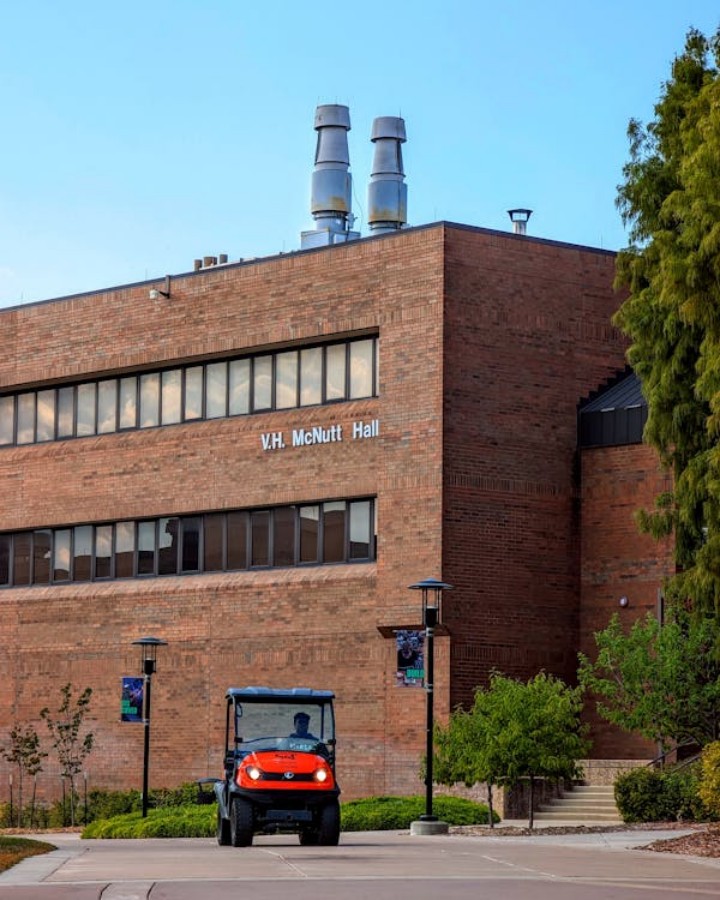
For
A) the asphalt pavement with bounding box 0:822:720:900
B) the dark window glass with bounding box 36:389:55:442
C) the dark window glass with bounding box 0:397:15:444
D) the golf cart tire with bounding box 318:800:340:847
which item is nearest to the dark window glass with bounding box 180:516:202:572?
the dark window glass with bounding box 36:389:55:442

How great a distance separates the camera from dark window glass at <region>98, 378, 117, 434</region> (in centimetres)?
4966

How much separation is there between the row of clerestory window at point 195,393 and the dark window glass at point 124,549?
2502 mm

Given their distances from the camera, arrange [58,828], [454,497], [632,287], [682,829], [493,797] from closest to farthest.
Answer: [682,829] → [632,287] → [493,797] → [454,497] → [58,828]

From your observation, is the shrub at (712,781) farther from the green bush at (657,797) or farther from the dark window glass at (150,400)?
the dark window glass at (150,400)

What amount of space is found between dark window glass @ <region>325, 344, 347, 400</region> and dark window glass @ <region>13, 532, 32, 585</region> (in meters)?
11.1

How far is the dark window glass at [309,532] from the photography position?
44.6m

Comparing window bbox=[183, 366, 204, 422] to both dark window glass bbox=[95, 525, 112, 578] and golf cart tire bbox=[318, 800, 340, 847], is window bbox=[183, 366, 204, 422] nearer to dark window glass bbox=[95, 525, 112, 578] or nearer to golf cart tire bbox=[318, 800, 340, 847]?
dark window glass bbox=[95, 525, 112, 578]

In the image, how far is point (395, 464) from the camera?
42.2 m

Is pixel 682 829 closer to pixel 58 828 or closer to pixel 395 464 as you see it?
pixel 395 464

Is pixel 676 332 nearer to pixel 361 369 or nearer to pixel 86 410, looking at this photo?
pixel 361 369

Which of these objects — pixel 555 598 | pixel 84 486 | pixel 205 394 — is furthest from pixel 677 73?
pixel 84 486

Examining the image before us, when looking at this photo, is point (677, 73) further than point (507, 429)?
No

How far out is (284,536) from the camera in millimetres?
45312

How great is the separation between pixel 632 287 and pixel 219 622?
51.7 ft
